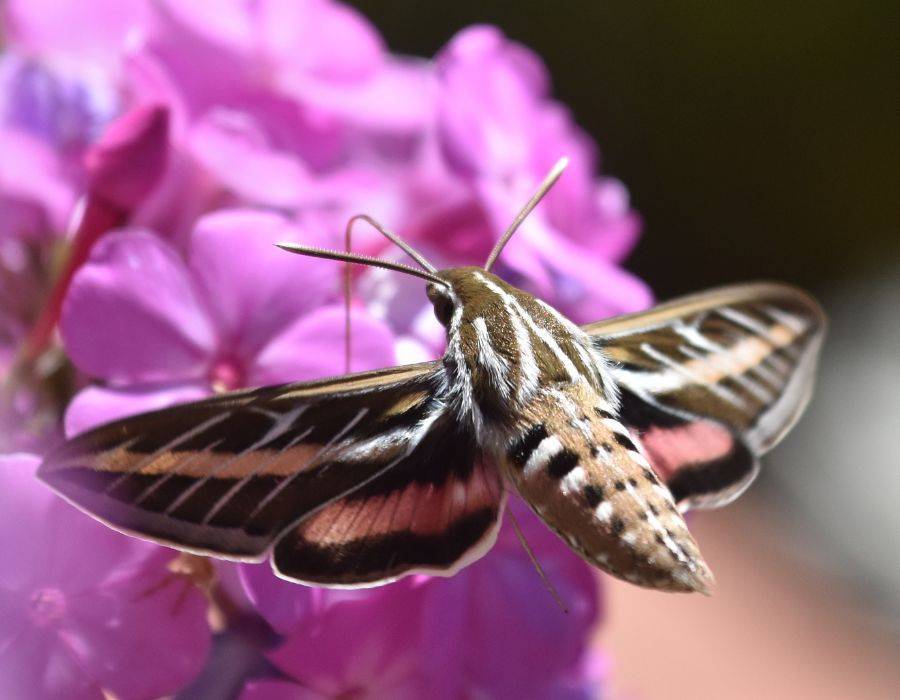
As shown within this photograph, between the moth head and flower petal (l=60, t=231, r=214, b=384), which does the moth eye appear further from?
flower petal (l=60, t=231, r=214, b=384)

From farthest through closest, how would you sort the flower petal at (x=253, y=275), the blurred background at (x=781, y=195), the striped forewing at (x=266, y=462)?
the blurred background at (x=781, y=195) < the flower petal at (x=253, y=275) < the striped forewing at (x=266, y=462)

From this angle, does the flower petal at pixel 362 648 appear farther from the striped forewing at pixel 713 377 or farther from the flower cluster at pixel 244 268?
the striped forewing at pixel 713 377

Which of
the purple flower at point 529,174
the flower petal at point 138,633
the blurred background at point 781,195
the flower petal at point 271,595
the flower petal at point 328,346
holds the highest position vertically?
the purple flower at point 529,174

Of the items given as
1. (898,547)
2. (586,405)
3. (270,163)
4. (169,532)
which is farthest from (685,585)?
(898,547)

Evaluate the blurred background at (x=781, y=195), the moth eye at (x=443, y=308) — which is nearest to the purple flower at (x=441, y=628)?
the moth eye at (x=443, y=308)

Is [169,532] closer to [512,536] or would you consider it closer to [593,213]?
[512,536]

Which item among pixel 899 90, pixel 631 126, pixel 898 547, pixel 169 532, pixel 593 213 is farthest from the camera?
pixel 631 126

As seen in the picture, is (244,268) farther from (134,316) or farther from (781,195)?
(781,195)

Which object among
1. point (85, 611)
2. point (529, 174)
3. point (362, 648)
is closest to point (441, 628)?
point (362, 648)
